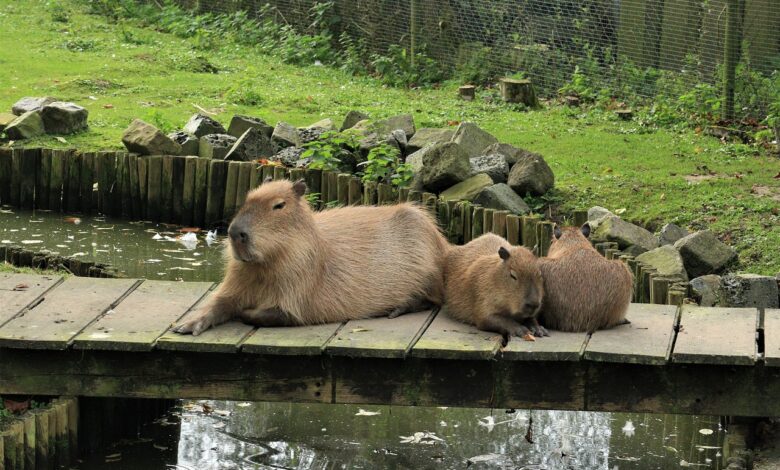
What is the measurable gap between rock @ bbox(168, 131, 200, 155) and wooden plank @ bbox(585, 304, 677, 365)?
6.77 metres

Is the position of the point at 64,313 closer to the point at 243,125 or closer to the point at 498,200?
the point at 498,200

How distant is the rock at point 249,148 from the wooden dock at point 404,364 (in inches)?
220

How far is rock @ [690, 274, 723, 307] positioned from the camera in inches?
359

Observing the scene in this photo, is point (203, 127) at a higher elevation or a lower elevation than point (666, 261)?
higher

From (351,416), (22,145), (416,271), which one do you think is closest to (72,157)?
(22,145)

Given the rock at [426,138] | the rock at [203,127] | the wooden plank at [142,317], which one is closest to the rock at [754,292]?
the wooden plank at [142,317]

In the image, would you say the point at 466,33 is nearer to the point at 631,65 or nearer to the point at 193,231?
the point at 631,65

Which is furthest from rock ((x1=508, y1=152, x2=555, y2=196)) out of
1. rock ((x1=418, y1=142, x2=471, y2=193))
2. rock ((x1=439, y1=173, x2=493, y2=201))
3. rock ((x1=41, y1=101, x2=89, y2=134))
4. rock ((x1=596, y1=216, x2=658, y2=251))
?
rock ((x1=41, y1=101, x2=89, y2=134))

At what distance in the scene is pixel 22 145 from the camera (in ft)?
44.2

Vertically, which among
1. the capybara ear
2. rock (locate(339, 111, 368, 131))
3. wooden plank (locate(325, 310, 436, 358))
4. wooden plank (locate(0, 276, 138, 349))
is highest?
the capybara ear

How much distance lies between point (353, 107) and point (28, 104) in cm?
416

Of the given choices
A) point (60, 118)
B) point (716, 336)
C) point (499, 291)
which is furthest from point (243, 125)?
point (716, 336)

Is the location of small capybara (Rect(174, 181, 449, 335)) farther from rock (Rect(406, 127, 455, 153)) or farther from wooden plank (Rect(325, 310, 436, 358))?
rock (Rect(406, 127, 455, 153))

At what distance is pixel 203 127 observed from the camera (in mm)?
13195
